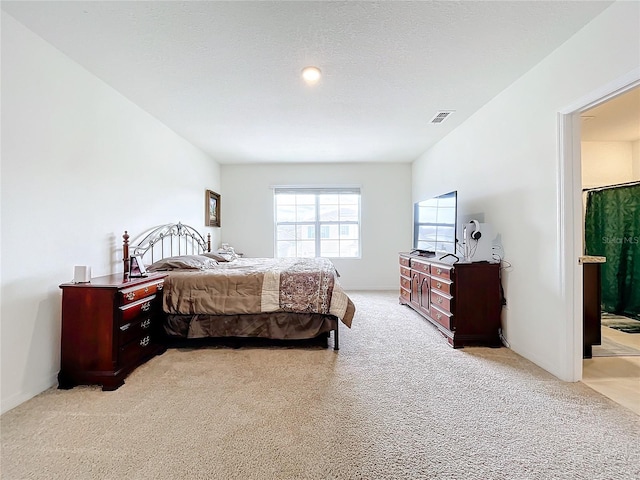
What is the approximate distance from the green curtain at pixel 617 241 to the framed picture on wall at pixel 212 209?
5.99m

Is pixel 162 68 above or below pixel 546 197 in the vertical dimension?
above

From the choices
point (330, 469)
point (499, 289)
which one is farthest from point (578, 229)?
point (330, 469)

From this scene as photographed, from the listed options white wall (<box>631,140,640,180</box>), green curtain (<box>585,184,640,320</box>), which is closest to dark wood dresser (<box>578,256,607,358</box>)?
green curtain (<box>585,184,640,320</box>)

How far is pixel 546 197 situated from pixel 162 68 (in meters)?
3.32

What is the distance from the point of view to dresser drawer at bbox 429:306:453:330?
296 centimetres

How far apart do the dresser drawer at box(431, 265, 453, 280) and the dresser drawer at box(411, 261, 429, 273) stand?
0.59 ft

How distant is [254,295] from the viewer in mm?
2822

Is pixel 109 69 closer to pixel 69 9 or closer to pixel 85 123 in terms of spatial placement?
pixel 85 123

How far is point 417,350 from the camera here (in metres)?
2.83

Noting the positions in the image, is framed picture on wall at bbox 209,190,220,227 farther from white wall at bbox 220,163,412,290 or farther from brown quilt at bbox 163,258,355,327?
brown quilt at bbox 163,258,355,327

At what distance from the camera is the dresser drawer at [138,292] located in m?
2.21

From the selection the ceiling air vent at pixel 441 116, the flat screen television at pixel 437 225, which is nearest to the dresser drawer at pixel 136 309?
the flat screen television at pixel 437 225

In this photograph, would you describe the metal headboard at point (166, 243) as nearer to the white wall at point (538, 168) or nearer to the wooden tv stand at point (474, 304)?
the wooden tv stand at point (474, 304)

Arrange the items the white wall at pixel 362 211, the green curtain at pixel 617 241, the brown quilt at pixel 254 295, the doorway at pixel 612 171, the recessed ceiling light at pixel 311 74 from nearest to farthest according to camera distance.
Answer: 1. the doorway at pixel 612 171
2. the recessed ceiling light at pixel 311 74
3. the brown quilt at pixel 254 295
4. the green curtain at pixel 617 241
5. the white wall at pixel 362 211
